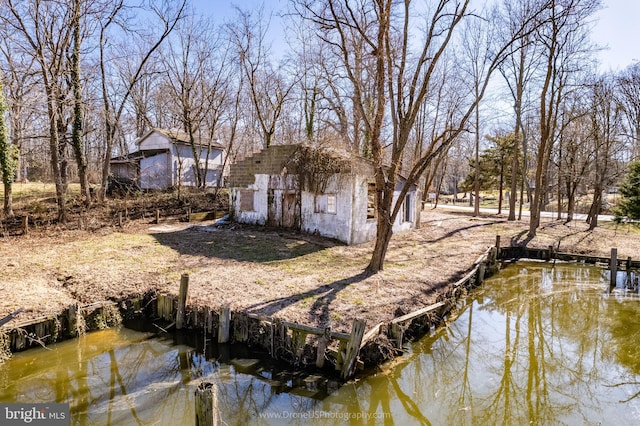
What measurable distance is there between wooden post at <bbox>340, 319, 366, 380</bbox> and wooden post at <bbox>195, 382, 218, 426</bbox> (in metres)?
3.48

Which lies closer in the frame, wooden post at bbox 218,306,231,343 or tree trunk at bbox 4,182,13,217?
wooden post at bbox 218,306,231,343

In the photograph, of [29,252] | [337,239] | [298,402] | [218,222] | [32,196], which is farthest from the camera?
[32,196]

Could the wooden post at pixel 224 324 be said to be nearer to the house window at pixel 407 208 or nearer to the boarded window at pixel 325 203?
the boarded window at pixel 325 203

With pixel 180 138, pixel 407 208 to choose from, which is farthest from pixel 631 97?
pixel 180 138

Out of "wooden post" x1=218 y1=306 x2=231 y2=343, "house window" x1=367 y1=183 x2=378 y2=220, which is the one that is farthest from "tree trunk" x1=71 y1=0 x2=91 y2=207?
"wooden post" x1=218 y1=306 x2=231 y2=343

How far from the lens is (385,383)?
300 inches

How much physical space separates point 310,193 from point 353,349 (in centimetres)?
1194

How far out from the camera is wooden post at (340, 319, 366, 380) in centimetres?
717

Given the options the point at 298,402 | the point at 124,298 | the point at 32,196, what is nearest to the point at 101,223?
the point at 32,196

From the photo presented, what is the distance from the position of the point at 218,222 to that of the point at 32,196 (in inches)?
514

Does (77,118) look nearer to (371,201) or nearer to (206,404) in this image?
(371,201)

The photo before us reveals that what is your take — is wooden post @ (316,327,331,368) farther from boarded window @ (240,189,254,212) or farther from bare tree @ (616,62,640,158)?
bare tree @ (616,62,640,158)

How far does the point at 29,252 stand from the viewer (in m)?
13.6

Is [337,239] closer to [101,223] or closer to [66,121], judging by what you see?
[101,223]
